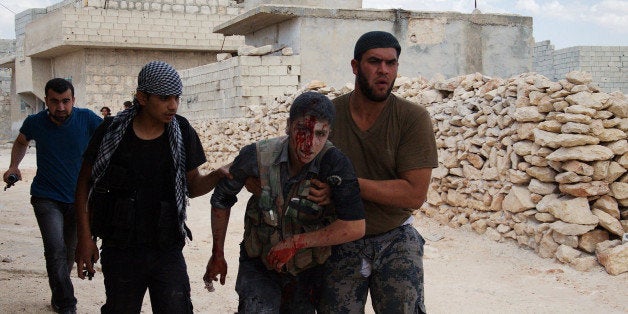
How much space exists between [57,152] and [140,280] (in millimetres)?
1906

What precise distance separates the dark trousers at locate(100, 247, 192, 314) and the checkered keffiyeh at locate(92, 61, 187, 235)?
194 millimetres

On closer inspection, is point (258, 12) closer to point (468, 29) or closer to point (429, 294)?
point (468, 29)

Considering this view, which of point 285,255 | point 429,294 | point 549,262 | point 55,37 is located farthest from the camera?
point 55,37

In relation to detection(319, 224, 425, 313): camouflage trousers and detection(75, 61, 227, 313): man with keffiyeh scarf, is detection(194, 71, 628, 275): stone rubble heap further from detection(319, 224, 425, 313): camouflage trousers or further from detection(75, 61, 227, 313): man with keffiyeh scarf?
detection(75, 61, 227, 313): man with keffiyeh scarf

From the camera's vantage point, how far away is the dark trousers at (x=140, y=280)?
317 centimetres

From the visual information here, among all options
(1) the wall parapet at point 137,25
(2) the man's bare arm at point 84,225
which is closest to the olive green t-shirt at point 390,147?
(2) the man's bare arm at point 84,225

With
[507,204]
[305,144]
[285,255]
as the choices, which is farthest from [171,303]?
[507,204]

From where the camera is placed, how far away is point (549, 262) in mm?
6734

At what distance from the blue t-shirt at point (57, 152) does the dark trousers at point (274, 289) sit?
85.4 inches

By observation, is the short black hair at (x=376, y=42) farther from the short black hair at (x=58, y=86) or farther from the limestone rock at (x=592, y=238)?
the limestone rock at (x=592, y=238)

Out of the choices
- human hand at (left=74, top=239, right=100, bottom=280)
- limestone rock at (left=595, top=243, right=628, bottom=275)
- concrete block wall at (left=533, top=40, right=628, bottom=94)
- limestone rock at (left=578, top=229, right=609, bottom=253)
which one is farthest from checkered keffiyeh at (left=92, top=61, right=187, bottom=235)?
concrete block wall at (left=533, top=40, right=628, bottom=94)

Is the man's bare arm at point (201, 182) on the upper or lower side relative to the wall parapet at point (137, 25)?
lower

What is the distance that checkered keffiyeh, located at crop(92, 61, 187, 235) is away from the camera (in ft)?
10.1

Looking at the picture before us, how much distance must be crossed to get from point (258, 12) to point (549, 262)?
33.2 ft
